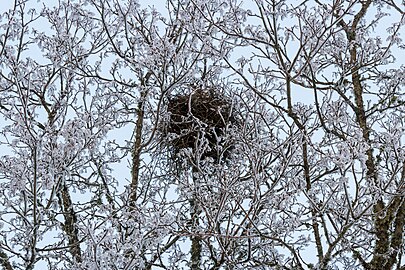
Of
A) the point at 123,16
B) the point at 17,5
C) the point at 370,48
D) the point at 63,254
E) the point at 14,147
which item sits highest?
the point at 17,5

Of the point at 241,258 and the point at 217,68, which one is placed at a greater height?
the point at 217,68

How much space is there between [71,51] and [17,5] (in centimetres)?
71

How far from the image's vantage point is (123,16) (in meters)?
6.61

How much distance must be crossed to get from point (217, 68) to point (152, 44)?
148 cm

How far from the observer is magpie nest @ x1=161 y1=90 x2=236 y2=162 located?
22.7 ft

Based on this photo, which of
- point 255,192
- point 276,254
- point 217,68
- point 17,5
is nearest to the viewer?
point 255,192

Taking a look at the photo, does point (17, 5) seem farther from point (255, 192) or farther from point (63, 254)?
point (255, 192)

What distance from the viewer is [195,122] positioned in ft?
22.6

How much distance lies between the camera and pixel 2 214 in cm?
650

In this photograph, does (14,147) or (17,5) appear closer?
(14,147)

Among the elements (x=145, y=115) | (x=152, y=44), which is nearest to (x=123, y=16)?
(x=152, y=44)

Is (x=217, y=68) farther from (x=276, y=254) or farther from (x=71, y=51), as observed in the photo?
(x=276, y=254)

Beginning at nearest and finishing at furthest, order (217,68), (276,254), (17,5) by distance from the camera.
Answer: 1. (276,254)
2. (17,5)
3. (217,68)

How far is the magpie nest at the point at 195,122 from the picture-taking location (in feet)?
22.7
